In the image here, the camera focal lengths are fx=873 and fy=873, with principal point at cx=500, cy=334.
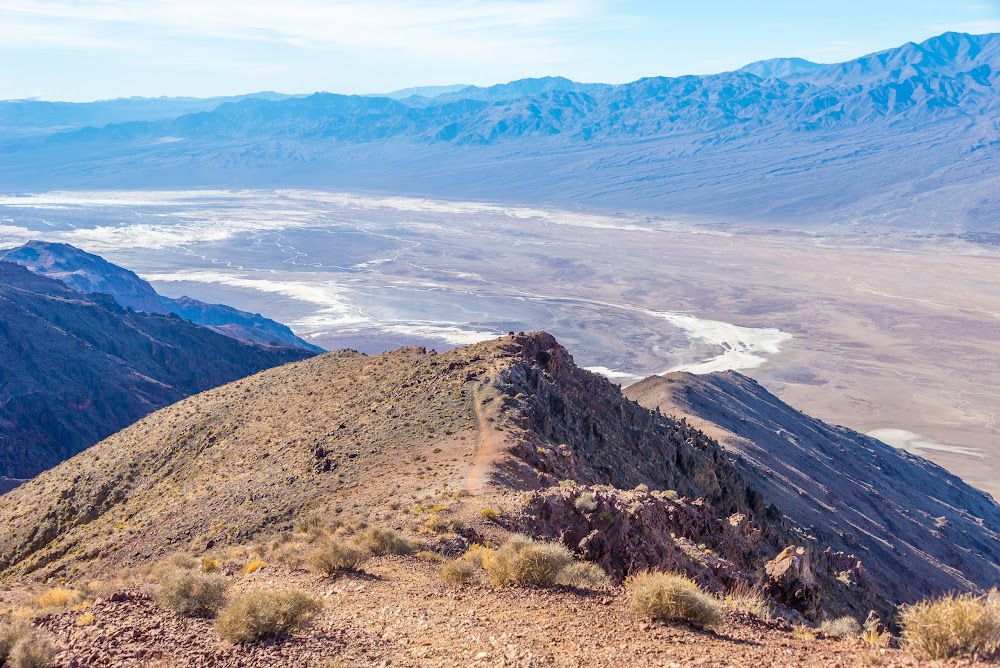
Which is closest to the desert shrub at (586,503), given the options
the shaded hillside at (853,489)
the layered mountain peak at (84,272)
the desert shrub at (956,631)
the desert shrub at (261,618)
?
the desert shrub at (261,618)

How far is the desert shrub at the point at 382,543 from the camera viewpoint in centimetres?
1207

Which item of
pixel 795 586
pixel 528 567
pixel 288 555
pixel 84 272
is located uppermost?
pixel 528 567

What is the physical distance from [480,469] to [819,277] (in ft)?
392

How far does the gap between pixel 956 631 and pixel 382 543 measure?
732 cm

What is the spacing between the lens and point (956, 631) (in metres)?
7.23

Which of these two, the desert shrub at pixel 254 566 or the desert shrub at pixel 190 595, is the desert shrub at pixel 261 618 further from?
the desert shrub at pixel 254 566

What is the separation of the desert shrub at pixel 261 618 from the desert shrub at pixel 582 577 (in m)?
2.98

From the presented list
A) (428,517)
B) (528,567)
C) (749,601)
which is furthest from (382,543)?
(749,601)

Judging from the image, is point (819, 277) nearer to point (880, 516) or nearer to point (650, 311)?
point (650, 311)

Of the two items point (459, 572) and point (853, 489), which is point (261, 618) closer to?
point (459, 572)

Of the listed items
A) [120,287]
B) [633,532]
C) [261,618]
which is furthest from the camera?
[120,287]

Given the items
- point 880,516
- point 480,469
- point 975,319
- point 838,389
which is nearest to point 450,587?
point 480,469

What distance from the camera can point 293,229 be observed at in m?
173

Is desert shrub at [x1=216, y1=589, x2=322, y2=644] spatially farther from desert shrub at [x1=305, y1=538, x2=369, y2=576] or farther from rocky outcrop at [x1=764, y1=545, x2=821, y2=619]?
rocky outcrop at [x1=764, y1=545, x2=821, y2=619]
